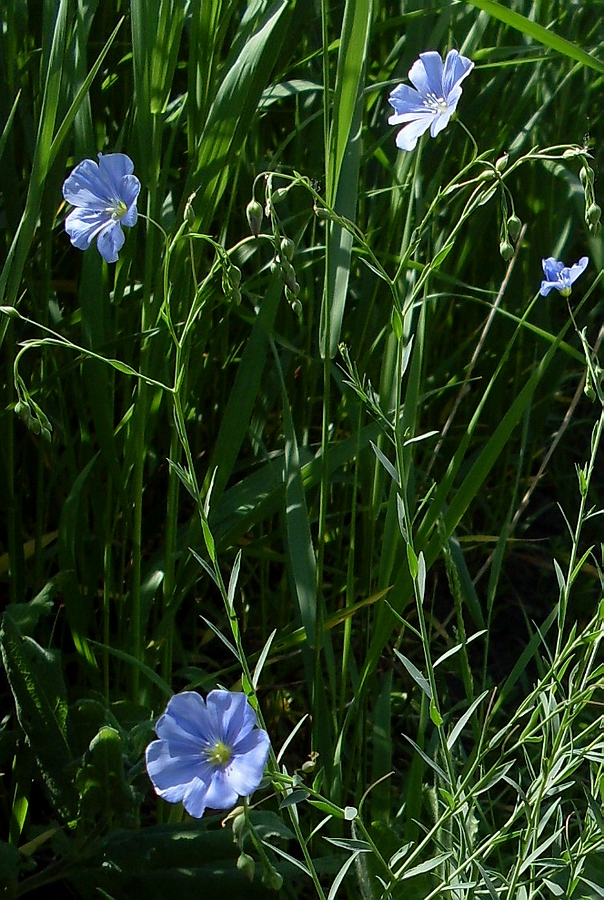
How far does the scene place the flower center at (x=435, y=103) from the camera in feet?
2.55

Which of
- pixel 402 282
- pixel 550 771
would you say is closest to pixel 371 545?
pixel 402 282

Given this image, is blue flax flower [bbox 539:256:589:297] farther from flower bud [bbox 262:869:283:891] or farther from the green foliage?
flower bud [bbox 262:869:283:891]

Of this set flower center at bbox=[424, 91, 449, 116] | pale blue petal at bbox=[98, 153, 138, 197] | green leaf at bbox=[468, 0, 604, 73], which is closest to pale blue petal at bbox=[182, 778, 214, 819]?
pale blue petal at bbox=[98, 153, 138, 197]

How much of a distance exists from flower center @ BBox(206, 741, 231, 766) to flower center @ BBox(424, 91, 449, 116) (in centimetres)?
49

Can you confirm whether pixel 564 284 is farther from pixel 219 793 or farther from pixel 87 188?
pixel 219 793

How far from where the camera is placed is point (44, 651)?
877 millimetres

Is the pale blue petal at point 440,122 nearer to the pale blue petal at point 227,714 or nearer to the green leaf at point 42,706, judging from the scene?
the pale blue petal at point 227,714

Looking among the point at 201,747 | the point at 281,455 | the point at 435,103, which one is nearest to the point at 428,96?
the point at 435,103

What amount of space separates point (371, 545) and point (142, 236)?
1.48 feet

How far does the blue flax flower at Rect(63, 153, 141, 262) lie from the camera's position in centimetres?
72

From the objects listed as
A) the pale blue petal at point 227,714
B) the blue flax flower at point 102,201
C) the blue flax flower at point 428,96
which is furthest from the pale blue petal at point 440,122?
the pale blue petal at point 227,714

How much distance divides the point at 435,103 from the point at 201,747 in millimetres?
526

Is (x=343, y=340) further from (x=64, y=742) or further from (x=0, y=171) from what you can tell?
(x=64, y=742)

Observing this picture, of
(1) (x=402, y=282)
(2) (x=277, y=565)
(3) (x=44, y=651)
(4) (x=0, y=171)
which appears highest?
(4) (x=0, y=171)
